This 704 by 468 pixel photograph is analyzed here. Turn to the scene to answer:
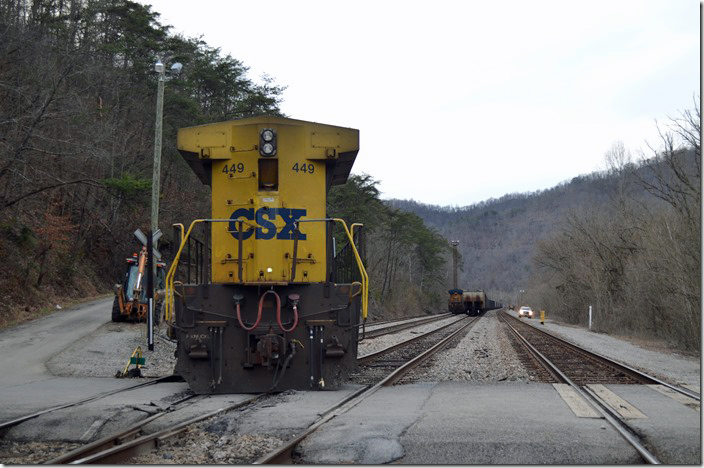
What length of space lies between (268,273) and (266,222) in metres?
0.77

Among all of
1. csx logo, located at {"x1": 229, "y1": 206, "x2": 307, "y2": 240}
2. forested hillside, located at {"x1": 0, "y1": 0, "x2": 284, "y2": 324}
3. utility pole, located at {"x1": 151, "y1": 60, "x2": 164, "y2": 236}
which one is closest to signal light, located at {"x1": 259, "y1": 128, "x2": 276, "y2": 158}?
csx logo, located at {"x1": 229, "y1": 206, "x2": 307, "y2": 240}

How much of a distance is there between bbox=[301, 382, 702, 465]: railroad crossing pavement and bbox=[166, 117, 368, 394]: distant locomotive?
1.45 m

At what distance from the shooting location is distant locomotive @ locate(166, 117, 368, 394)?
966 centimetres

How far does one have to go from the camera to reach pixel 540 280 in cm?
9706

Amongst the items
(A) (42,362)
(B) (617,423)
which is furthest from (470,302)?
(B) (617,423)

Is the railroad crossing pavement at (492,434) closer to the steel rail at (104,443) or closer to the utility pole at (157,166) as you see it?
the steel rail at (104,443)

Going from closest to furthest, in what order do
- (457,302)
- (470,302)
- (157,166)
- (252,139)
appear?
(252,139), (157,166), (470,302), (457,302)

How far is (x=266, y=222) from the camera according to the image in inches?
402

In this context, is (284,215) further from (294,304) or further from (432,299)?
(432,299)

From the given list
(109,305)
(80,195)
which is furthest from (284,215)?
(80,195)

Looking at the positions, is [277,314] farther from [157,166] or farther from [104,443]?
[157,166]

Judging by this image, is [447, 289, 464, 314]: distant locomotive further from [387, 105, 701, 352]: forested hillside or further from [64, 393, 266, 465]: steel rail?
[64, 393, 266, 465]: steel rail

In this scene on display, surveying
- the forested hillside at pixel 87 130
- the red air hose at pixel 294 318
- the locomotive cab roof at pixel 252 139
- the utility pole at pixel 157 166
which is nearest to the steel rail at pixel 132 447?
the red air hose at pixel 294 318

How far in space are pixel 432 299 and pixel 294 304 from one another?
85853mm
